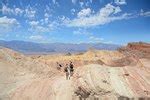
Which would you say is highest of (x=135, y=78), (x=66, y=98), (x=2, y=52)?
(x=2, y=52)

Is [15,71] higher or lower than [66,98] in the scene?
higher

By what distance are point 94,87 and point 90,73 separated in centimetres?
216

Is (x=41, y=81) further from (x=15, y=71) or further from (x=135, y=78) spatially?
(x=135, y=78)

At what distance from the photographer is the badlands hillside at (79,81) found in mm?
25344

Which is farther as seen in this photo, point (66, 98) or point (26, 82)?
point (26, 82)

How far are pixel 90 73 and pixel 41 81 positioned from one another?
637cm

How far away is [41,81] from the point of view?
31031 mm

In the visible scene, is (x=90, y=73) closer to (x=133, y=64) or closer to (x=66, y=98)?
(x=66, y=98)

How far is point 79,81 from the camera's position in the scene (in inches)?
1079

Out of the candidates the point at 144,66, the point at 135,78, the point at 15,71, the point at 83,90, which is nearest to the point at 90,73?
the point at 83,90

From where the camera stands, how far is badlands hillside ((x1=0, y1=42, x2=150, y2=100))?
25.3 metres

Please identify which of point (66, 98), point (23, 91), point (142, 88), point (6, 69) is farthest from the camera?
point (6, 69)

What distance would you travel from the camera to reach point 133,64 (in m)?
31.6

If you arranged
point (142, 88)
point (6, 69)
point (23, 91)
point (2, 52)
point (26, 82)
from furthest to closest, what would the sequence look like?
1. point (2, 52)
2. point (6, 69)
3. point (26, 82)
4. point (23, 91)
5. point (142, 88)
